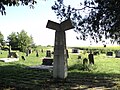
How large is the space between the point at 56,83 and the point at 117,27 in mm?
6348

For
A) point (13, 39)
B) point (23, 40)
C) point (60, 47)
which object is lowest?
point (60, 47)

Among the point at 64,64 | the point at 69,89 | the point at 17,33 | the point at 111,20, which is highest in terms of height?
the point at 17,33

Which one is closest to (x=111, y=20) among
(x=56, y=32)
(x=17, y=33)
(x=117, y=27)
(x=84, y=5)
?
(x=117, y=27)

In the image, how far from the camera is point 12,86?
11.6 metres

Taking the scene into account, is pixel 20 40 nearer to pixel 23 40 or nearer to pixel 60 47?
pixel 23 40

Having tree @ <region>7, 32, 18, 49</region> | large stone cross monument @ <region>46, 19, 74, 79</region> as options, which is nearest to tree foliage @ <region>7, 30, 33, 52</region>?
tree @ <region>7, 32, 18, 49</region>

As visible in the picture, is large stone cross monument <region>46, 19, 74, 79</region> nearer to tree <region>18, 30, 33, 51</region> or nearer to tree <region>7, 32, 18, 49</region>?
tree <region>18, 30, 33, 51</region>

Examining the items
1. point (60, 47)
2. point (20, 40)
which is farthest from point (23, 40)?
point (60, 47)

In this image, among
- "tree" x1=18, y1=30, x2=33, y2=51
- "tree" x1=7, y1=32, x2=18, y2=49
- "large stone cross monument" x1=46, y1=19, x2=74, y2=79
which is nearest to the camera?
"large stone cross monument" x1=46, y1=19, x2=74, y2=79

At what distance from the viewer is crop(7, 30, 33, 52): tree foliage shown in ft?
205

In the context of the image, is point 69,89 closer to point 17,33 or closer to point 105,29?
point 105,29

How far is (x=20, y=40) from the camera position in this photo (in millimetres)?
63625

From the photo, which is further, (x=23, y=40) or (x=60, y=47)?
(x=23, y=40)

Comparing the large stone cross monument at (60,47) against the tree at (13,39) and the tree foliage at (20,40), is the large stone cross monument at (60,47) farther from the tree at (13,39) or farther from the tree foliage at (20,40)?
the tree at (13,39)
